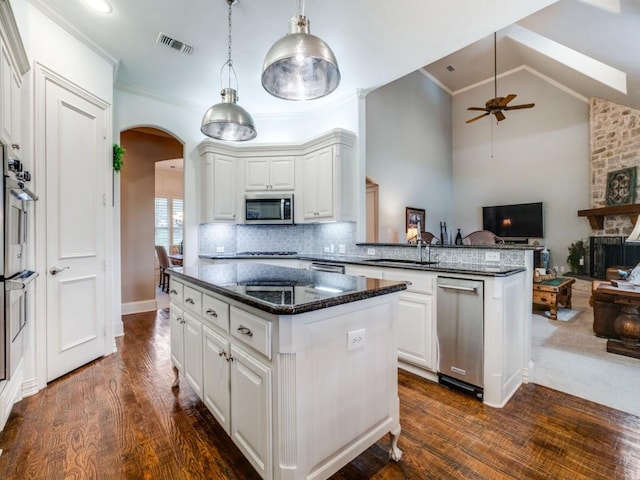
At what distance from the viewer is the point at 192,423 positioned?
1.93 meters

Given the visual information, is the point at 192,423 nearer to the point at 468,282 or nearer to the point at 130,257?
the point at 468,282

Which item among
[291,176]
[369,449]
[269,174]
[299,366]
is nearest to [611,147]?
[291,176]

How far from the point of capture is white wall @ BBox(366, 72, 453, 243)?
6.60 metres

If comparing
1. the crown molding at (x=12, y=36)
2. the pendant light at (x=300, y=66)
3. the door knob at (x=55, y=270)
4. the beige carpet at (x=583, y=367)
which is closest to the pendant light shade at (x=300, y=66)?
the pendant light at (x=300, y=66)

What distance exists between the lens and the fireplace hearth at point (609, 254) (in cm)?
598

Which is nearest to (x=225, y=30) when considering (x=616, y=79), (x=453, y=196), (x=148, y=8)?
(x=148, y=8)

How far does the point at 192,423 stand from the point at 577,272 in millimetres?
8337

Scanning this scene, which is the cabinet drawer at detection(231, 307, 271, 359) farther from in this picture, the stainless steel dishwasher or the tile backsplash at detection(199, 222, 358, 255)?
the tile backsplash at detection(199, 222, 358, 255)

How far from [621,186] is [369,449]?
7812mm

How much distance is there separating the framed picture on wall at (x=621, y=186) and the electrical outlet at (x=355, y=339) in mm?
7692

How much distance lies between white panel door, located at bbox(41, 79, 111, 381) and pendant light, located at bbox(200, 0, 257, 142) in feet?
4.01

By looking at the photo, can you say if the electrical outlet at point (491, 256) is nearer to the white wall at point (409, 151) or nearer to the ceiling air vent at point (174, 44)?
the ceiling air vent at point (174, 44)

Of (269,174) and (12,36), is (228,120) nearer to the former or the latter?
(12,36)

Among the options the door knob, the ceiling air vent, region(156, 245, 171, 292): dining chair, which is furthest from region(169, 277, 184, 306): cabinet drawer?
region(156, 245, 171, 292): dining chair
